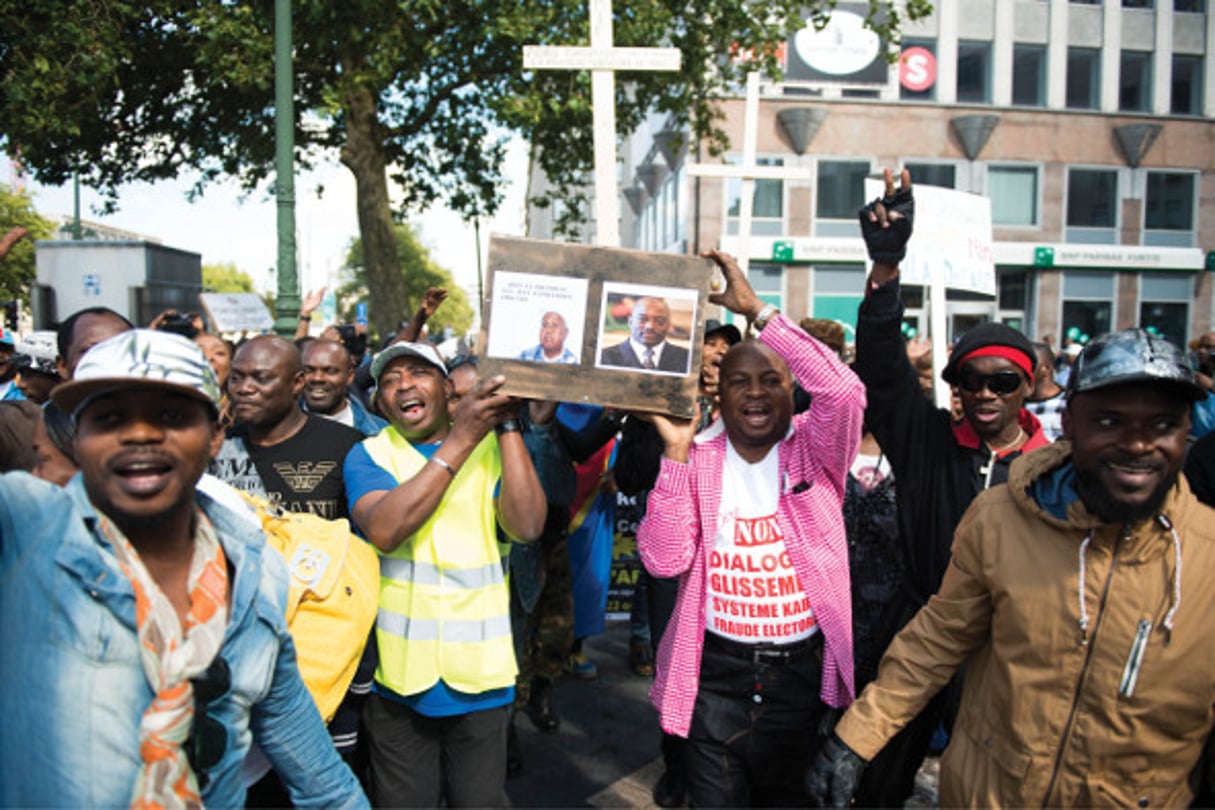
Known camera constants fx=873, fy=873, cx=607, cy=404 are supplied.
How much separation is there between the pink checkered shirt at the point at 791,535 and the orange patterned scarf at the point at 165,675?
149cm

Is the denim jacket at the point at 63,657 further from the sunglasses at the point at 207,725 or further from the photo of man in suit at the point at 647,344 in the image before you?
the photo of man in suit at the point at 647,344

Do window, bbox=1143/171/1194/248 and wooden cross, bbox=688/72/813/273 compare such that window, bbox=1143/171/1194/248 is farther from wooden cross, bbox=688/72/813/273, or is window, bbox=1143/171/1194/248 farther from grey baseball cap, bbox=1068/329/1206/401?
grey baseball cap, bbox=1068/329/1206/401

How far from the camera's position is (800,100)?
1050 inches

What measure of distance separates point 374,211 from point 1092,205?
995 inches

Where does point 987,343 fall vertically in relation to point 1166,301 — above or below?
below

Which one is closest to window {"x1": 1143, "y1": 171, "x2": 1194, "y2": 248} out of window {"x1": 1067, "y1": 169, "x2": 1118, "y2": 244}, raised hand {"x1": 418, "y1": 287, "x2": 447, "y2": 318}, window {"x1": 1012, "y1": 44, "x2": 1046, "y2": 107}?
window {"x1": 1067, "y1": 169, "x2": 1118, "y2": 244}

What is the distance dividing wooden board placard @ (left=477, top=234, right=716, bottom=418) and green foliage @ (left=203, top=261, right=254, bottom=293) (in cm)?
9064

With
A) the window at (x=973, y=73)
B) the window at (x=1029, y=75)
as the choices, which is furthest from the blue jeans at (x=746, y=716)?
the window at (x=1029, y=75)

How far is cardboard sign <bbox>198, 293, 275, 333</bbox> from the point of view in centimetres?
1080

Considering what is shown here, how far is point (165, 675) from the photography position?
61.9 inches

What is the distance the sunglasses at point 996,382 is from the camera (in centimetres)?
300

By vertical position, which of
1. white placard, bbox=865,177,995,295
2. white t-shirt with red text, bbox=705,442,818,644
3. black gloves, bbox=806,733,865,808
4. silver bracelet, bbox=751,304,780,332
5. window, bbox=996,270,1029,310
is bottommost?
black gloves, bbox=806,733,865,808

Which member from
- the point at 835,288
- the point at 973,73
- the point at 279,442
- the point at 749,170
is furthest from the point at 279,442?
the point at 973,73

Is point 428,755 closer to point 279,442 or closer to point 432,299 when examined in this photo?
point 279,442
